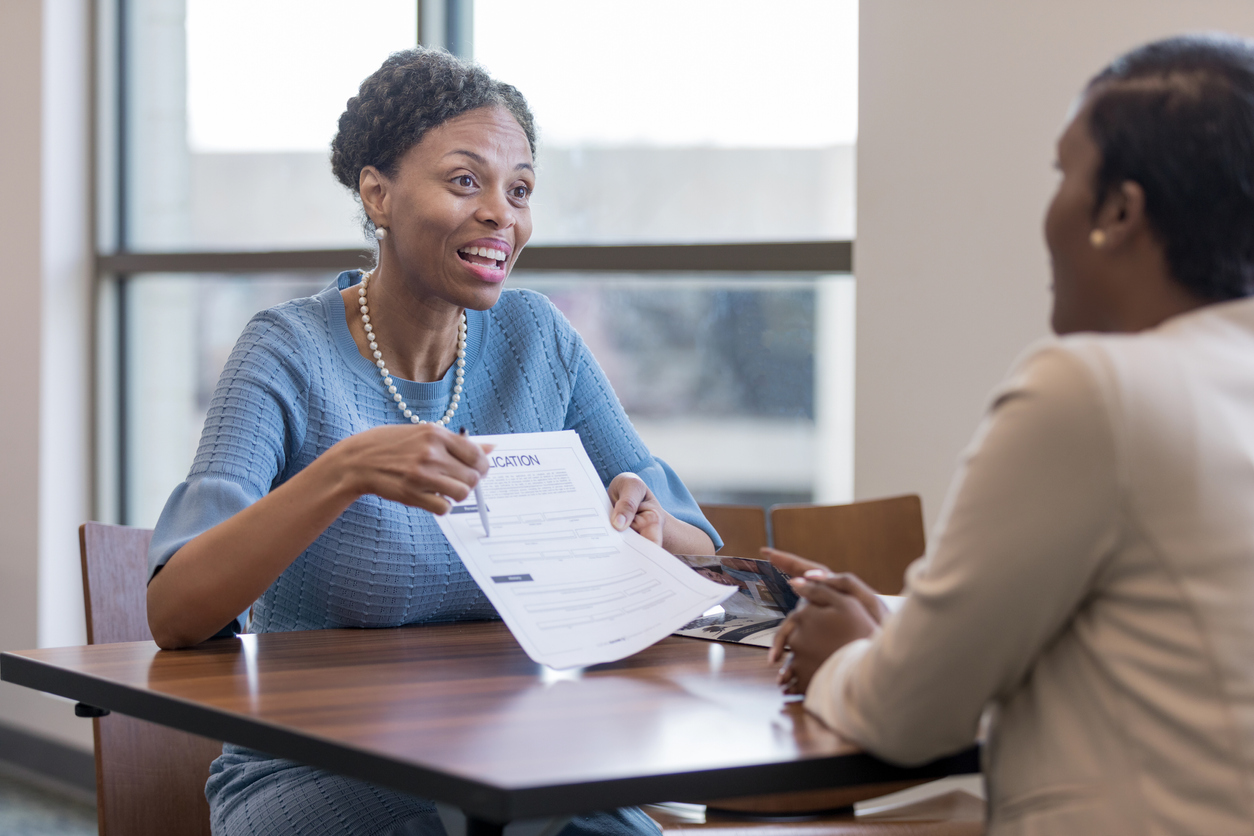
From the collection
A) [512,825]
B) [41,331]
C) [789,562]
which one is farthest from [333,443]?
[41,331]

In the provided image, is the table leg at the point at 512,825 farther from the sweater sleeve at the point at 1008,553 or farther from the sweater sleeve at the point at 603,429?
the sweater sleeve at the point at 603,429

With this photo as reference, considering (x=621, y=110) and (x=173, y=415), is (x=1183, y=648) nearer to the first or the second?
(x=621, y=110)

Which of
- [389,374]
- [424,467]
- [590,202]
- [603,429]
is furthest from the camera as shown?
[590,202]

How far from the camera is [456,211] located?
1.82 meters

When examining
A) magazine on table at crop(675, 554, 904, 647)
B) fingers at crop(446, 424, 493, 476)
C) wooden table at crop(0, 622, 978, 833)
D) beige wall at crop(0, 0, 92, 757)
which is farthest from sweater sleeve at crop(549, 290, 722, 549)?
beige wall at crop(0, 0, 92, 757)

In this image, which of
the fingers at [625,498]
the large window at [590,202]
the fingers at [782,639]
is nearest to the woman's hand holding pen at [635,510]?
the fingers at [625,498]

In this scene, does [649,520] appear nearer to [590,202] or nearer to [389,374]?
[389,374]

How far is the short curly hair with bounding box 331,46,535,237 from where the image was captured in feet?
6.04

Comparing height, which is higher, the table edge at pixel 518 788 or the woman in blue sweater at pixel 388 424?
the woman in blue sweater at pixel 388 424

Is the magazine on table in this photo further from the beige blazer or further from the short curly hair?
the short curly hair

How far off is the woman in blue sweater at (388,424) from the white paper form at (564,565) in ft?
0.18

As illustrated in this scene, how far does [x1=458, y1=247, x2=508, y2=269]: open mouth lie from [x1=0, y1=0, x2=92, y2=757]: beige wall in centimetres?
297

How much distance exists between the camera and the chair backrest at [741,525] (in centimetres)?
228

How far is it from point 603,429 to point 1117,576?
46.3 inches
